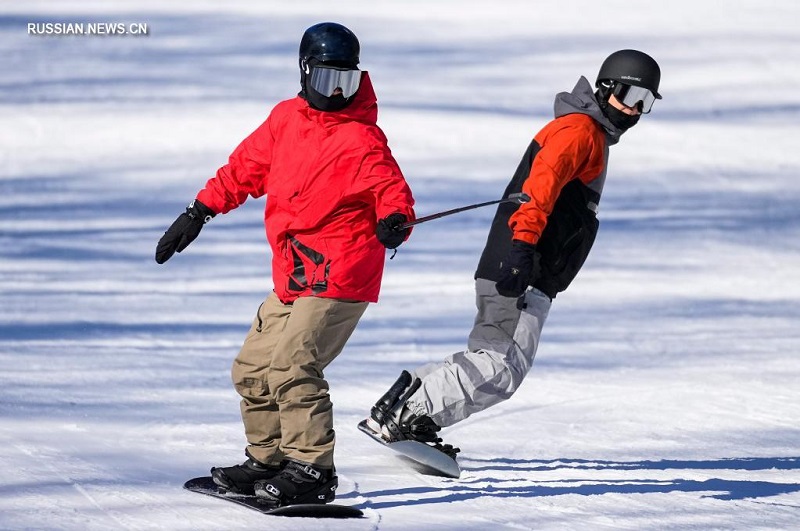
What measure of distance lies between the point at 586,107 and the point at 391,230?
4.02ft

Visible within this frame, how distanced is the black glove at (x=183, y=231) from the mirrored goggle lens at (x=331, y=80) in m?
0.63

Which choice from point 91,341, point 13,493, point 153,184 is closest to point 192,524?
point 13,493

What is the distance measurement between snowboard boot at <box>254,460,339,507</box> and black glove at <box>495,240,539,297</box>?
2.88 ft

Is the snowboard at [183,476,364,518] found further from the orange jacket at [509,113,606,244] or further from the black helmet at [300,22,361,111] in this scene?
the black helmet at [300,22,361,111]

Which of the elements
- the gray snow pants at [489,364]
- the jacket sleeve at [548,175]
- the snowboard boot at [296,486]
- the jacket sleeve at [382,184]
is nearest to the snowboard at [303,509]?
the snowboard boot at [296,486]

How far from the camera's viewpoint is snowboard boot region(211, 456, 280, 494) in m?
4.78

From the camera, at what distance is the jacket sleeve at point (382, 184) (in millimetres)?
4561

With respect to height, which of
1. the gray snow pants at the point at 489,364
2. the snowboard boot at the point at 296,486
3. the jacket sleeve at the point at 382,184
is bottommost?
the snowboard boot at the point at 296,486

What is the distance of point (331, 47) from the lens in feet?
15.4

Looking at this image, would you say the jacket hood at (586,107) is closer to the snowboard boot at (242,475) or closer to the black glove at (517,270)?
the black glove at (517,270)

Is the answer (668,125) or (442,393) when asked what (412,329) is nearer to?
(442,393)

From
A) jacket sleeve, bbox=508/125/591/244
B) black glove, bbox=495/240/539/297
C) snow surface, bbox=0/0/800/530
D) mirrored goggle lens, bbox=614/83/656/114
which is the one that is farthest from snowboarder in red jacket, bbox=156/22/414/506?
mirrored goggle lens, bbox=614/83/656/114

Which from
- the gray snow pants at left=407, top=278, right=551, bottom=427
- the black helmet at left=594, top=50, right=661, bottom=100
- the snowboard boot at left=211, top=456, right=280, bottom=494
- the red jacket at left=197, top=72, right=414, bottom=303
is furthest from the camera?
the black helmet at left=594, top=50, right=661, bottom=100

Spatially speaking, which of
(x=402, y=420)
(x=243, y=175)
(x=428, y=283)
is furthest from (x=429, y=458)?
(x=428, y=283)
